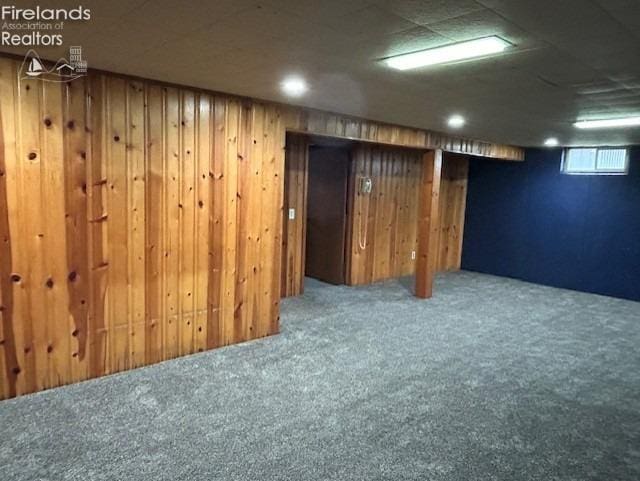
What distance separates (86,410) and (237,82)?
2454 millimetres

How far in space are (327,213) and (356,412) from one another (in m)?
4.30

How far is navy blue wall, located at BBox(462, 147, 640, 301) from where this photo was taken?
655 cm

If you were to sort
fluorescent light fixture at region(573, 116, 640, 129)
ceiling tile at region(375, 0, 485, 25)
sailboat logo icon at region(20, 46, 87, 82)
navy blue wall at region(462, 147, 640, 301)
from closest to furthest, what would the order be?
ceiling tile at region(375, 0, 485, 25), sailboat logo icon at region(20, 46, 87, 82), fluorescent light fixture at region(573, 116, 640, 129), navy blue wall at region(462, 147, 640, 301)

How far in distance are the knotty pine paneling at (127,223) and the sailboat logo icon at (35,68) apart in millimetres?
49

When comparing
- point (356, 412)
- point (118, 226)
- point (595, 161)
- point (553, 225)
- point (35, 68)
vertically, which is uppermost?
point (35, 68)

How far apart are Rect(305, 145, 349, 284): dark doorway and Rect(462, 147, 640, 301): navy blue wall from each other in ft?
9.81

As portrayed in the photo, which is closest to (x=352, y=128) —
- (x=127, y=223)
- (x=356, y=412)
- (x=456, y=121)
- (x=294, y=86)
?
(x=456, y=121)

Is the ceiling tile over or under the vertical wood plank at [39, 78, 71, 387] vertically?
over

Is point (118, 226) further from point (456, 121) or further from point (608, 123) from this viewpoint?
point (608, 123)

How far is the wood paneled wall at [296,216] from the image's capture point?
596 centimetres

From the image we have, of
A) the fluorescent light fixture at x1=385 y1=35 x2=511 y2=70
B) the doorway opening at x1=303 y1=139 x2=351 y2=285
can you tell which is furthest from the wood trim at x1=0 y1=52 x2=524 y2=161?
the fluorescent light fixture at x1=385 y1=35 x2=511 y2=70

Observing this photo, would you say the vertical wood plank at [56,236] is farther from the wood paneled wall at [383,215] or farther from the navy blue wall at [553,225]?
the navy blue wall at [553,225]

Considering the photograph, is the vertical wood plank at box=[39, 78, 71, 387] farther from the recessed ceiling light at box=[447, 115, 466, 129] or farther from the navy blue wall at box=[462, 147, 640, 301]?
the navy blue wall at box=[462, 147, 640, 301]

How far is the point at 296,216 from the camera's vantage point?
6.14 metres
